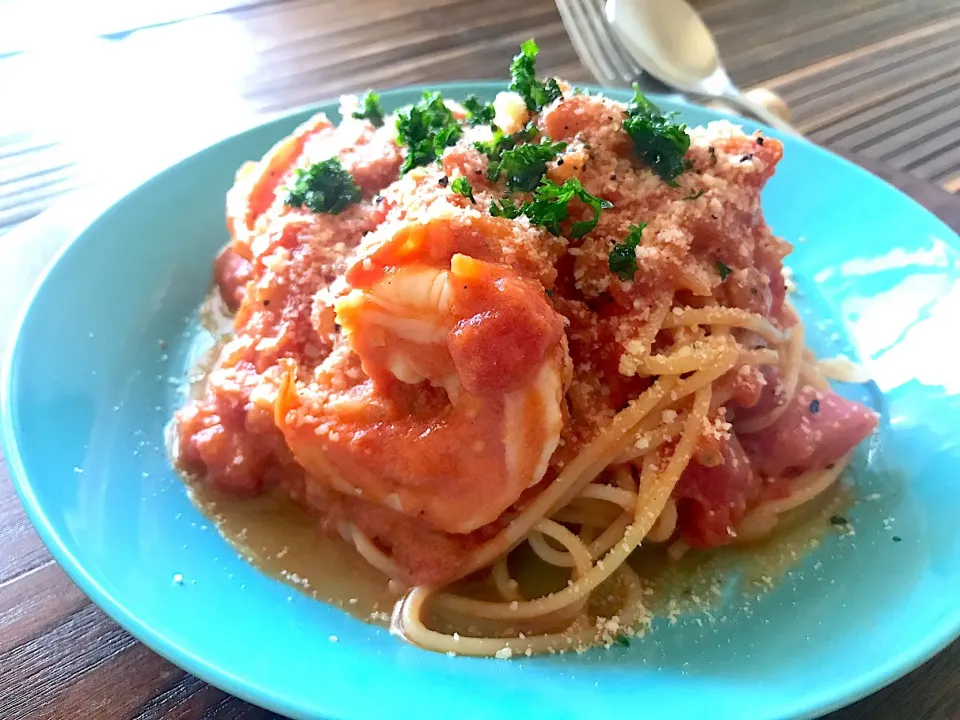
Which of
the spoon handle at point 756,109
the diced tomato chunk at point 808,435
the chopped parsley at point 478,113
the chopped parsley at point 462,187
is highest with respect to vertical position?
the chopped parsley at point 462,187

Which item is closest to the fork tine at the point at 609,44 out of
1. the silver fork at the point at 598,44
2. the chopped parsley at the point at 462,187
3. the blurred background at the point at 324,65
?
the silver fork at the point at 598,44

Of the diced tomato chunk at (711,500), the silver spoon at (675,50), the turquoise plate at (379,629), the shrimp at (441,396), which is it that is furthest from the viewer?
the silver spoon at (675,50)

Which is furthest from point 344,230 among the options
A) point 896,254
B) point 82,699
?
point 896,254

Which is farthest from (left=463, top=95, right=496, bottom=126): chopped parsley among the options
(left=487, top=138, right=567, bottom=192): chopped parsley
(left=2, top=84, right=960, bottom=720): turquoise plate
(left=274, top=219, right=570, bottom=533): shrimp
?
(left=2, top=84, right=960, bottom=720): turquoise plate

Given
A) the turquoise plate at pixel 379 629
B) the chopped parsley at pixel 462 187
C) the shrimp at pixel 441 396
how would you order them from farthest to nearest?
the chopped parsley at pixel 462 187 → the shrimp at pixel 441 396 → the turquoise plate at pixel 379 629

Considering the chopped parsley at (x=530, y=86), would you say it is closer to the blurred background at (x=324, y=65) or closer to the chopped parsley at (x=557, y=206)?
the chopped parsley at (x=557, y=206)

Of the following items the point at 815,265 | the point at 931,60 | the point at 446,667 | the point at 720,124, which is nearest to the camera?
the point at 446,667

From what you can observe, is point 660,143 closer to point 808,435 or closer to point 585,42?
point 808,435

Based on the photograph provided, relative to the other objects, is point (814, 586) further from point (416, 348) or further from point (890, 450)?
point (416, 348)
